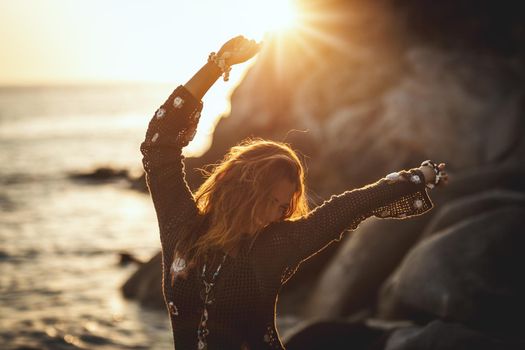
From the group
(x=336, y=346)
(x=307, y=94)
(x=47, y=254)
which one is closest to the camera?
(x=336, y=346)

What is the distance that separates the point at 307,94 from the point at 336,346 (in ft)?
56.9

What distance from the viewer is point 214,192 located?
105 inches

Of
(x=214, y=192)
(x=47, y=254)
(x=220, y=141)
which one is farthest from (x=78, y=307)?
(x=220, y=141)

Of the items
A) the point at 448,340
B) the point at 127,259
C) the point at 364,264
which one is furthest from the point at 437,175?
the point at 127,259

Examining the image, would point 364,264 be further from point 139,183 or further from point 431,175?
point 139,183

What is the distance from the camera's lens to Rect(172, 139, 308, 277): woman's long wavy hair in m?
2.55

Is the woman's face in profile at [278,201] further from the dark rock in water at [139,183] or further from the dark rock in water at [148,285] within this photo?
the dark rock in water at [139,183]

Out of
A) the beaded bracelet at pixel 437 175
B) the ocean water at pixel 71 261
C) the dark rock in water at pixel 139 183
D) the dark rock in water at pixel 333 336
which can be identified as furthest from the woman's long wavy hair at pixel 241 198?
the dark rock in water at pixel 139 183

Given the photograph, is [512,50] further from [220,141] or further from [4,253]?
[4,253]

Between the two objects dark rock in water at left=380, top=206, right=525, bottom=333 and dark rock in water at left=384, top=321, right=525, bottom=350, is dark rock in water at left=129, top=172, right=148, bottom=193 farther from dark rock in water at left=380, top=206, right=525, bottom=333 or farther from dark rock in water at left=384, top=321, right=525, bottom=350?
dark rock in water at left=384, top=321, right=525, bottom=350

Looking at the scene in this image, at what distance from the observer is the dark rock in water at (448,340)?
15.8 ft

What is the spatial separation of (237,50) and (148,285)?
8.74 meters

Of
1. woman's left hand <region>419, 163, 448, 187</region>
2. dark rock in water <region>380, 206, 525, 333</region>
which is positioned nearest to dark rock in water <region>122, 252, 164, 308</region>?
dark rock in water <region>380, 206, 525, 333</region>

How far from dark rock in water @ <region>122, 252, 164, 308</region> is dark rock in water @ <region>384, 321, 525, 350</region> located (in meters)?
6.18
